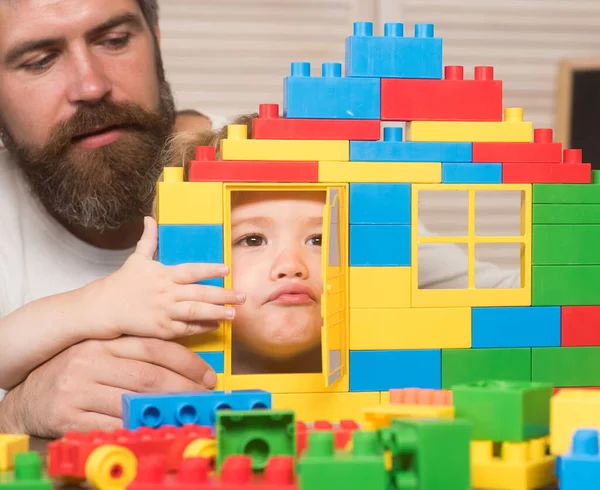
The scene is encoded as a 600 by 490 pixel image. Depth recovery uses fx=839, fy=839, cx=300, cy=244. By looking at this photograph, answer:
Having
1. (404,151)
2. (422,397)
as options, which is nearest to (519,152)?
(404,151)

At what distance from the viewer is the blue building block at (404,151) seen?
1048mm

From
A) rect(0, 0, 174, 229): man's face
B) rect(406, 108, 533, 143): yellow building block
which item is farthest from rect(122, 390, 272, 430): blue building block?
rect(0, 0, 174, 229): man's face

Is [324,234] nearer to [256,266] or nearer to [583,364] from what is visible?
[256,266]

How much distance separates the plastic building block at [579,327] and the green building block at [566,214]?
11 cm

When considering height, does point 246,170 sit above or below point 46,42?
below

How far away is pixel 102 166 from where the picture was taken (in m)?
1.50

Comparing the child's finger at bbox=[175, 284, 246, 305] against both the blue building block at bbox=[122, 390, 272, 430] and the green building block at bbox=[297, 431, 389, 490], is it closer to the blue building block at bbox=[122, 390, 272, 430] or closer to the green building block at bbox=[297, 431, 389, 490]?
the blue building block at bbox=[122, 390, 272, 430]

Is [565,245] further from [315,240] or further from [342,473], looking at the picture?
[342,473]

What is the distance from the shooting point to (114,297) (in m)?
0.99

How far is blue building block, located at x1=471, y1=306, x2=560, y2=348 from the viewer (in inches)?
41.5

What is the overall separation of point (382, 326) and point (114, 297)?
33 centimetres

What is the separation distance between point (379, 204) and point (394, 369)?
0.21 meters

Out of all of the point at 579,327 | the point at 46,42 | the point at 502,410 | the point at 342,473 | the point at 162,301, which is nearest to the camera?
the point at 342,473

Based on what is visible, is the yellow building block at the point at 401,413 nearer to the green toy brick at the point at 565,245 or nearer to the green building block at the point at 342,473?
the green building block at the point at 342,473
